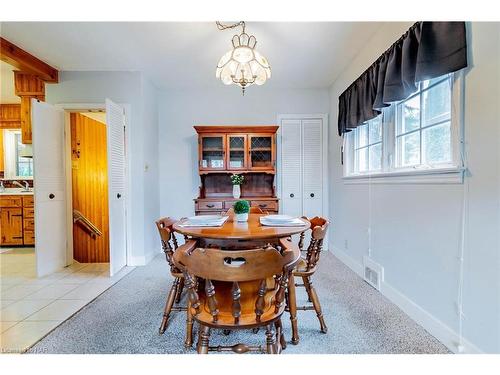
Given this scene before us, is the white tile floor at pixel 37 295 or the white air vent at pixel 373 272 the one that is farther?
the white air vent at pixel 373 272

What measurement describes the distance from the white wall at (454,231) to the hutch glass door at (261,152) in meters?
1.61

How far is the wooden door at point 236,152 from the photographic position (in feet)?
12.6

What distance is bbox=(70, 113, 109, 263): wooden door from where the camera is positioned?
3.61m

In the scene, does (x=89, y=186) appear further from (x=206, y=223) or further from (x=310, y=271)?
(x=310, y=271)

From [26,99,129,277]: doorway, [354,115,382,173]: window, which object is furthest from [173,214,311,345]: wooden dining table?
[26,99,129,277]: doorway

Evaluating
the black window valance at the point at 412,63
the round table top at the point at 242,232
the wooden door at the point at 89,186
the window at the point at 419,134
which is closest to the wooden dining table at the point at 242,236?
the round table top at the point at 242,232

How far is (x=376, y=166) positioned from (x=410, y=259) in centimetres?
109

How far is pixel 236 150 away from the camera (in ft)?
12.7

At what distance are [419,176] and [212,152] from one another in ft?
8.84

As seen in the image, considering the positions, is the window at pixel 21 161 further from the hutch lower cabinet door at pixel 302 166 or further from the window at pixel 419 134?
the window at pixel 419 134

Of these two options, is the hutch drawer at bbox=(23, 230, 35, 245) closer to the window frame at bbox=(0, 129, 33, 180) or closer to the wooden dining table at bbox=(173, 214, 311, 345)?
the window frame at bbox=(0, 129, 33, 180)

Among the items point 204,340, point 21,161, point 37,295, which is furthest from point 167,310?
point 21,161

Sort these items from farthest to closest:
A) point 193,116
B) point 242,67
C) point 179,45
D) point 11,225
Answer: point 11,225
point 193,116
point 179,45
point 242,67

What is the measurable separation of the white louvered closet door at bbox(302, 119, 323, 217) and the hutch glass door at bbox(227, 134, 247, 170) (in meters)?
0.97
